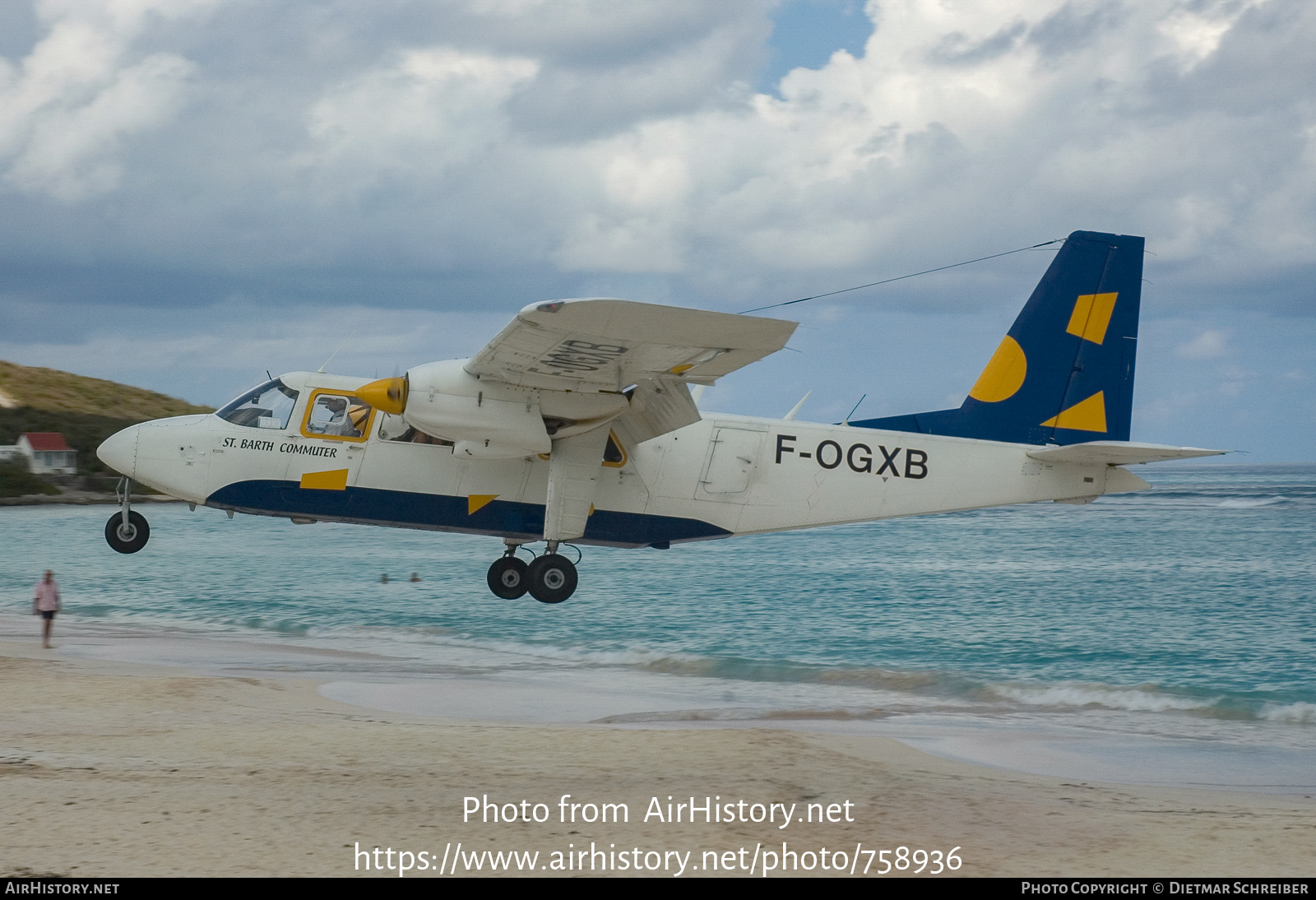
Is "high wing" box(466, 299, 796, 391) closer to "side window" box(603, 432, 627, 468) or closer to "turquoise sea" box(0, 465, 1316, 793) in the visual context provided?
"side window" box(603, 432, 627, 468)

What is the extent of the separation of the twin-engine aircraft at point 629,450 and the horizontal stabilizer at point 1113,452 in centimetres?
3

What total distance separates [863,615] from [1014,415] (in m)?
24.0

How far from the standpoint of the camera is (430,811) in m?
10.2

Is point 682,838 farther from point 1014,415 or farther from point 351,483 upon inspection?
point 1014,415

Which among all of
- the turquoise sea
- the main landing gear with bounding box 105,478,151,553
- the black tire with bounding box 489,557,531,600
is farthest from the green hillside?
the black tire with bounding box 489,557,531,600

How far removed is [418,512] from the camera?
13.8m

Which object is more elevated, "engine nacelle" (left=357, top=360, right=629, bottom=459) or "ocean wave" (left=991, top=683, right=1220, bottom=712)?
"engine nacelle" (left=357, top=360, right=629, bottom=459)

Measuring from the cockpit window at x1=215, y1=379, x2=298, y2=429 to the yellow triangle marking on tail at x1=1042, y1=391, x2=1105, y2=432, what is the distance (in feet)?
31.9

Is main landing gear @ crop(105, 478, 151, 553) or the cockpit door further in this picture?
main landing gear @ crop(105, 478, 151, 553)

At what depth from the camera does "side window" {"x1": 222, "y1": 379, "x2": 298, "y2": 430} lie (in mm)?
13781

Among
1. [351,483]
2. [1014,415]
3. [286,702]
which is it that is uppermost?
[1014,415]

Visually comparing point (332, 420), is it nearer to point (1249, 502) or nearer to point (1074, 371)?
point (1074, 371)

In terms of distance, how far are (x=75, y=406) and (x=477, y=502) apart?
7056 cm

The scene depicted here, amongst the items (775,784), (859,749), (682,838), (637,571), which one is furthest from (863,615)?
(682,838)
